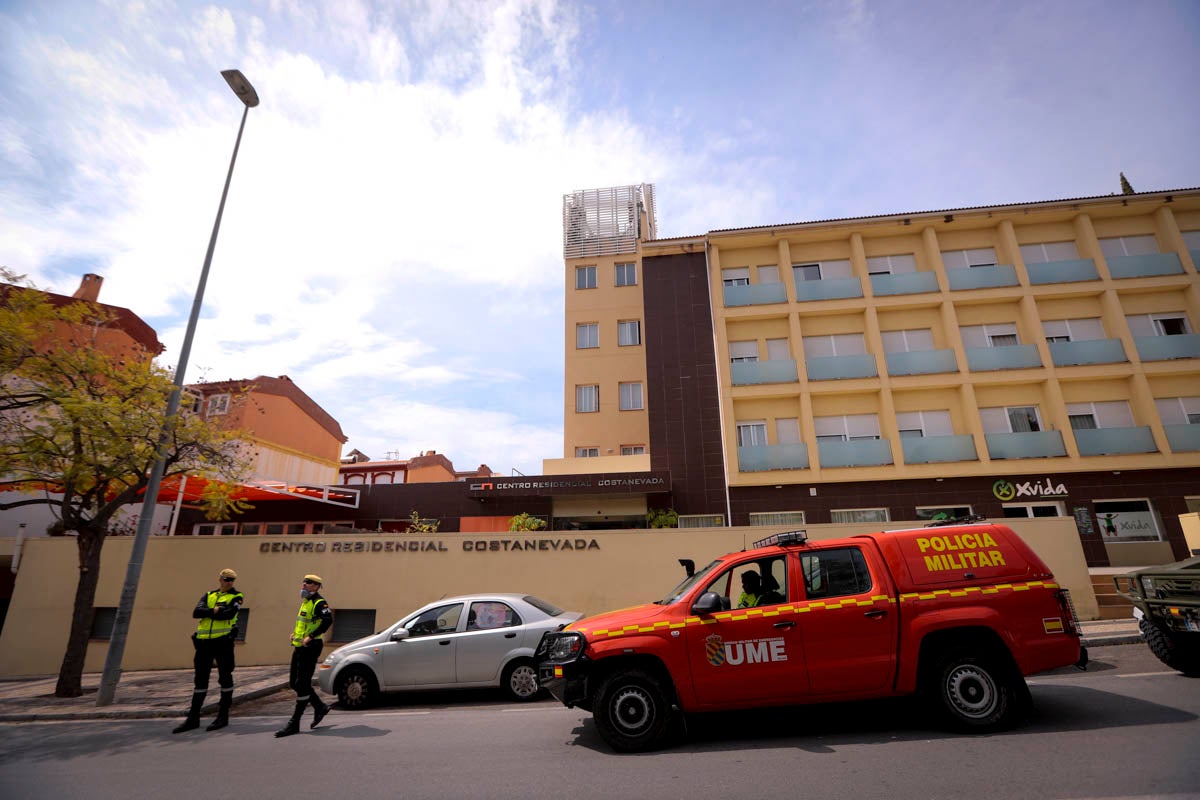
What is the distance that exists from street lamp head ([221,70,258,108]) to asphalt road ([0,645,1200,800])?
11788mm

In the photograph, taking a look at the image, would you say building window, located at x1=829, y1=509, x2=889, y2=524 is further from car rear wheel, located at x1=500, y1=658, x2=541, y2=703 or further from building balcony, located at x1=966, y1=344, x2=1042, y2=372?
car rear wheel, located at x1=500, y1=658, x2=541, y2=703

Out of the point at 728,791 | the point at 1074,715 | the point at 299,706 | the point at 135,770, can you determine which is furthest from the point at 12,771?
the point at 1074,715

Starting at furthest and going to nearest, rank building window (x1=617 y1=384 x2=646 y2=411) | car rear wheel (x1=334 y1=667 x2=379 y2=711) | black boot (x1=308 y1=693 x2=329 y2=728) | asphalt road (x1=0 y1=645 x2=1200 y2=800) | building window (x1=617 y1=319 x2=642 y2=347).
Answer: building window (x1=617 y1=319 x2=642 y2=347) < building window (x1=617 y1=384 x2=646 y2=411) < car rear wheel (x1=334 y1=667 x2=379 y2=711) < black boot (x1=308 y1=693 x2=329 y2=728) < asphalt road (x1=0 y1=645 x2=1200 y2=800)

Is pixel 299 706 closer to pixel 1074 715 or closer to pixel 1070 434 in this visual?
pixel 1074 715

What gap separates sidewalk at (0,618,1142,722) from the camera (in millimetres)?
8539

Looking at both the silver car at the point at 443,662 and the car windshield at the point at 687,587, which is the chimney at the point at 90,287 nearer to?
the silver car at the point at 443,662

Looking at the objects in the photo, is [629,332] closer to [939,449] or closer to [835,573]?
[939,449]

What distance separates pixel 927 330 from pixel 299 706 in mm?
23662

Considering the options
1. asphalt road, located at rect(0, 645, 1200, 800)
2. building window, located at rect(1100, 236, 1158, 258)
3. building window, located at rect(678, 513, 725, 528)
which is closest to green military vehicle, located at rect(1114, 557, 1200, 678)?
asphalt road, located at rect(0, 645, 1200, 800)

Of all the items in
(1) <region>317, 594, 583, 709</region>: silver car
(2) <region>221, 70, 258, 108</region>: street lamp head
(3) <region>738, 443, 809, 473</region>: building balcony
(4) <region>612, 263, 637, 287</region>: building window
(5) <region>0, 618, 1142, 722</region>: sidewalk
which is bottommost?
(5) <region>0, 618, 1142, 722</region>: sidewalk


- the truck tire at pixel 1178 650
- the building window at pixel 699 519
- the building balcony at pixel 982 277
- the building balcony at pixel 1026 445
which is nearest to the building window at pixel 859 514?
the building window at pixel 699 519

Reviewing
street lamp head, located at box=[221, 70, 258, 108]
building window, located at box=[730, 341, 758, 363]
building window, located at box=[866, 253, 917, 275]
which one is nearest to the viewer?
street lamp head, located at box=[221, 70, 258, 108]

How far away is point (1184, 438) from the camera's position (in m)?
19.3

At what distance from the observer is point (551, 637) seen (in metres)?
6.36
